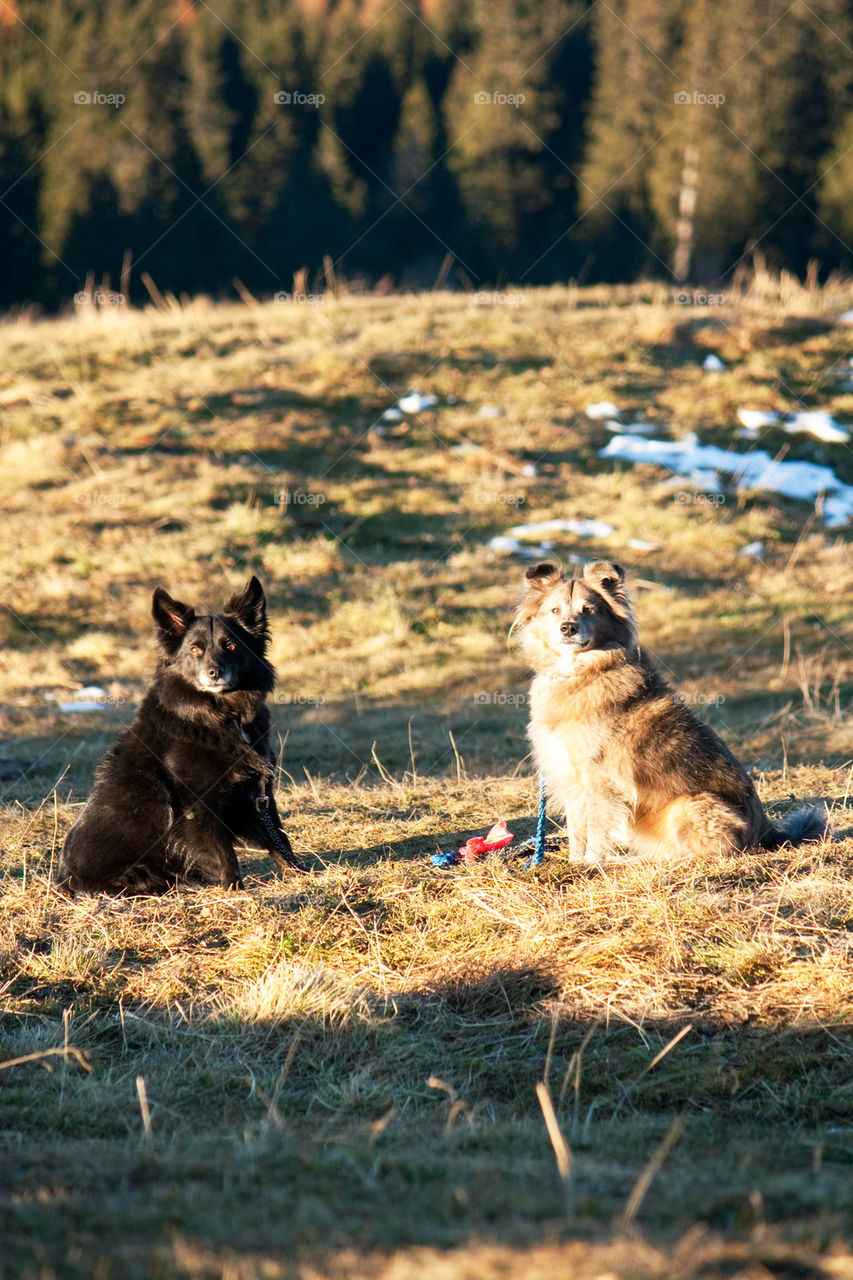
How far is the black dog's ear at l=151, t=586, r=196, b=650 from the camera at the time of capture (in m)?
5.71

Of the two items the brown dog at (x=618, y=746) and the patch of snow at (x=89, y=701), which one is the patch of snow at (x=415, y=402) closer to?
the patch of snow at (x=89, y=701)

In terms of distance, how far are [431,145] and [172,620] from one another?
131 ft

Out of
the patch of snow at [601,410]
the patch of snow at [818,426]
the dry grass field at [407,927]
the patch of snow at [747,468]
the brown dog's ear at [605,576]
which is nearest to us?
the dry grass field at [407,927]

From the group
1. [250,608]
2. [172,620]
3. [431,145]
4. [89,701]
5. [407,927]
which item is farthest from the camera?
[431,145]

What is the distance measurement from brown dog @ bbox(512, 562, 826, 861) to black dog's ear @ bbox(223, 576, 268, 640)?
136 cm

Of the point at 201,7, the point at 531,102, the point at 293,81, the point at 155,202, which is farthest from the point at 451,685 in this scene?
the point at 201,7

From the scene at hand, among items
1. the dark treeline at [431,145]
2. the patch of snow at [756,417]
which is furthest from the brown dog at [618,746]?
the dark treeline at [431,145]

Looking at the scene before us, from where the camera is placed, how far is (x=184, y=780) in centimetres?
550

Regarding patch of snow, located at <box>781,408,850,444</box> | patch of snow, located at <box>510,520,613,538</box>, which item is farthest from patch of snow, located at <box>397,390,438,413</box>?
patch of snow, located at <box>781,408,850,444</box>

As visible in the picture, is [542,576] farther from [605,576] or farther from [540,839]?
[540,839]

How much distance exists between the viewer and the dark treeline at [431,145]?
3434cm

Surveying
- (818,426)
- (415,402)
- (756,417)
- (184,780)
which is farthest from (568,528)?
(184,780)

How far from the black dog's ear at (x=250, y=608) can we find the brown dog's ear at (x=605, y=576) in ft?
5.57

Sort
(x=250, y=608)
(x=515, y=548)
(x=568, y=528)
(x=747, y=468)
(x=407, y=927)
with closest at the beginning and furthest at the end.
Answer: (x=407, y=927) → (x=250, y=608) → (x=515, y=548) → (x=568, y=528) → (x=747, y=468)
